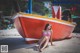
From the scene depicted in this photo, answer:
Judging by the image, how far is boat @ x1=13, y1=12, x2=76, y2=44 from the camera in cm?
246

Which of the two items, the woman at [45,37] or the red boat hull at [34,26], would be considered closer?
the woman at [45,37]

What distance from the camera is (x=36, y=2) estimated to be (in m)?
2.45

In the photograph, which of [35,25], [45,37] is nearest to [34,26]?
[35,25]

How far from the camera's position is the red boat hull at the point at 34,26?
97.1 inches

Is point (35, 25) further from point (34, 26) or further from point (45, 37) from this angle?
point (45, 37)

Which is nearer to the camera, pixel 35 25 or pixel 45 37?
pixel 45 37

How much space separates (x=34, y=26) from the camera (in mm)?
2514

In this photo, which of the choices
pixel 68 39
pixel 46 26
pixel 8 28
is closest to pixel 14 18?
pixel 8 28

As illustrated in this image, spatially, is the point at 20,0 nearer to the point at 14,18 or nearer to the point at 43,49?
the point at 14,18

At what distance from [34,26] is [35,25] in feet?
0.04

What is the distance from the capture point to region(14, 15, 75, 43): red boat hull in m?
2.47

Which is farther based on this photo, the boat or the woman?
the boat

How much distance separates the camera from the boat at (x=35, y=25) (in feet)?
8.05

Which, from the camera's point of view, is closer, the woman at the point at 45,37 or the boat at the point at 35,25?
the woman at the point at 45,37
